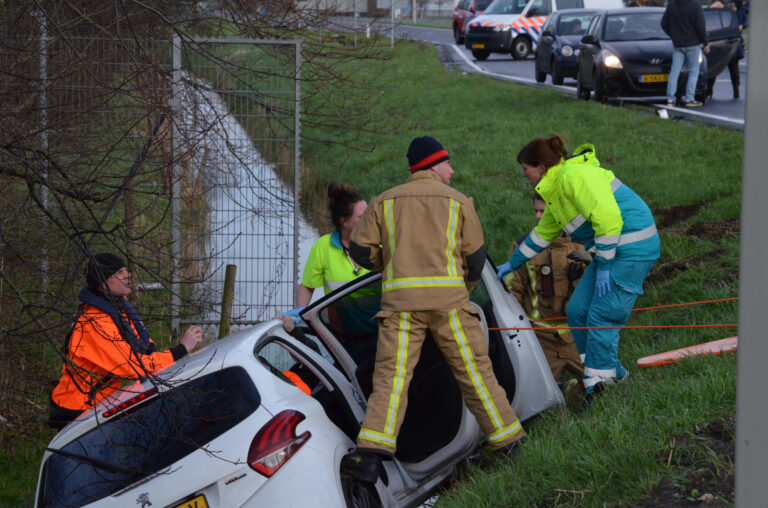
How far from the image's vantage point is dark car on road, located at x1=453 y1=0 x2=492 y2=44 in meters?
36.6

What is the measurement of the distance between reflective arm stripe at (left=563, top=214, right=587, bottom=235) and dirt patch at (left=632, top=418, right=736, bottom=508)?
1.70 metres

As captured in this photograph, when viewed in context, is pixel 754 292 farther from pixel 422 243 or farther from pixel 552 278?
pixel 552 278

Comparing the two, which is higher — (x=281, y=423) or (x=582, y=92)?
(x=582, y=92)

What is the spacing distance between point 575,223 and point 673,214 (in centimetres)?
486

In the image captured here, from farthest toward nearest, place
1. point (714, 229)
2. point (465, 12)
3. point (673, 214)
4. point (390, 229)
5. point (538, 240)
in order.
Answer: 1. point (465, 12)
2. point (673, 214)
3. point (714, 229)
4. point (538, 240)
5. point (390, 229)

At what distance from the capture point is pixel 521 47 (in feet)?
102

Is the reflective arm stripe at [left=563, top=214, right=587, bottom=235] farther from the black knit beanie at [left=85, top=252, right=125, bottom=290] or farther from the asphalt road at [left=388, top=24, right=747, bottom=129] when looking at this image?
the black knit beanie at [left=85, top=252, right=125, bottom=290]

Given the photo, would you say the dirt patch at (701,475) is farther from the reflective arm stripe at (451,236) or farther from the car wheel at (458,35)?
the car wheel at (458,35)

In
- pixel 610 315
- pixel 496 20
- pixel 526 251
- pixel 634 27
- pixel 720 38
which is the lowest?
pixel 610 315

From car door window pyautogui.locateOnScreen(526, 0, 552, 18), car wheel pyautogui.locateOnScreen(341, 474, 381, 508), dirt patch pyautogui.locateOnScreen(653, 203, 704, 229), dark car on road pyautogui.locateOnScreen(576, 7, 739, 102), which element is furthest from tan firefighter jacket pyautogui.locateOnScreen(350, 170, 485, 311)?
car door window pyautogui.locateOnScreen(526, 0, 552, 18)

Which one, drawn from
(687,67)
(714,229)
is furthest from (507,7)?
(714,229)

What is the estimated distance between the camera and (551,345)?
6457 mm

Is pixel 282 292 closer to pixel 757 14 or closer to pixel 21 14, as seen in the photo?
pixel 21 14

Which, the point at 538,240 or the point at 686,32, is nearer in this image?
the point at 538,240
